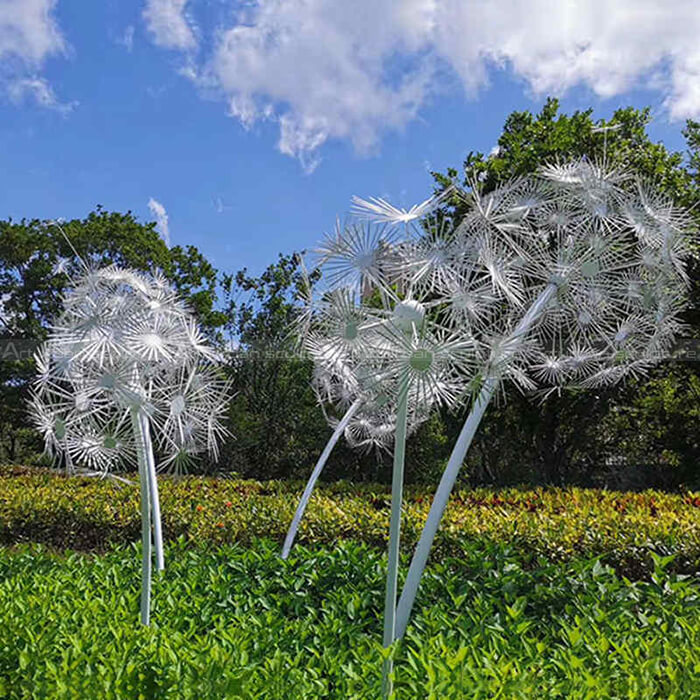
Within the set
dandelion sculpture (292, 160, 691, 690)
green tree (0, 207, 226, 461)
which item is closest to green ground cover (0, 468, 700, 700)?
dandelion sculpture (292, 160, 691, 690)

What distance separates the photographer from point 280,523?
5.93 meters

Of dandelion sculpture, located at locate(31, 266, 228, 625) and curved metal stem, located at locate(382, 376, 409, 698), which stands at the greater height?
dandelion sculpture, located at locate(31, 266, 228, 625)

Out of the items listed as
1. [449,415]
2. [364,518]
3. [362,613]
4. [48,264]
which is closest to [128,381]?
[362,613]

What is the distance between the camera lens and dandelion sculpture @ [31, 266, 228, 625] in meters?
2.91

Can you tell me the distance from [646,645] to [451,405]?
45.2 inches

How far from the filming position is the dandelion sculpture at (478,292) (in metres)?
2.49

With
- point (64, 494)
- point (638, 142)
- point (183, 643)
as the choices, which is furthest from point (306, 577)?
point (638, 142)

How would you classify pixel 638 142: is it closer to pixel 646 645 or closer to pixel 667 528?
pixel 667 528

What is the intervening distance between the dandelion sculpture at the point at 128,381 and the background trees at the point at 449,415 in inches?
209

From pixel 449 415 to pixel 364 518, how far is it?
5637 mm

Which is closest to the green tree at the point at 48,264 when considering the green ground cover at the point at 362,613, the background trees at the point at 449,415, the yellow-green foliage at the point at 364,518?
the background trees at the point at 449,415

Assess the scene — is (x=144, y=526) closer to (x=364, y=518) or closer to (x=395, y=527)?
(x=395, y=527)

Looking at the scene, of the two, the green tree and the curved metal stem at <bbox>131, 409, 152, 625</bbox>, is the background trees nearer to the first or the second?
the green tree

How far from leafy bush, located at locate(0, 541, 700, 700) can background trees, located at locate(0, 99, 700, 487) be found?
5.21 m
